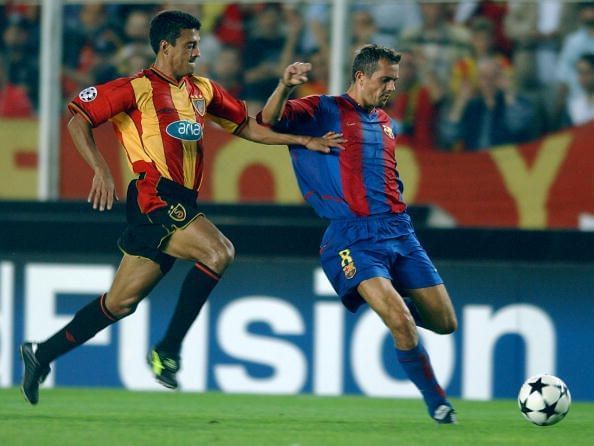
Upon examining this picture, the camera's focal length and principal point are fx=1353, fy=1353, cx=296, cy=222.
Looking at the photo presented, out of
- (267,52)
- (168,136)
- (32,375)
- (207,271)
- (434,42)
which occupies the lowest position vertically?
(32,375)

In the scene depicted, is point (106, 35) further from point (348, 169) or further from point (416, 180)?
point (348, 169)

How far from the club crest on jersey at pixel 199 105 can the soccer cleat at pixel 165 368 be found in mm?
1191

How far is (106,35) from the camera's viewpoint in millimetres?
10320

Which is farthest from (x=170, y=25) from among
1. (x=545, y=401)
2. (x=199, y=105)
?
(x=545, y=401)

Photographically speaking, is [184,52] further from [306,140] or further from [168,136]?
[306,140]

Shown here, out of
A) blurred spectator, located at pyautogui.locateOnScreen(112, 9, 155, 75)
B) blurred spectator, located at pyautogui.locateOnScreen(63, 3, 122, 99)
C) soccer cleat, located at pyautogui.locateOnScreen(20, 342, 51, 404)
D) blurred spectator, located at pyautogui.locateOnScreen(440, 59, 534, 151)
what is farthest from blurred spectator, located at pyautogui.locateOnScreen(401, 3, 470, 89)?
soccer cleat, located at pyautogui.locateOnScreen(20, 342, 51, 404)

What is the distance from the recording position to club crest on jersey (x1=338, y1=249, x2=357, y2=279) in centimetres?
638

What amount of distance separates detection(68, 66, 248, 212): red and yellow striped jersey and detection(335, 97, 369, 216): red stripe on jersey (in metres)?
0.71

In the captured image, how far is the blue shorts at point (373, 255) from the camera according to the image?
6408mm

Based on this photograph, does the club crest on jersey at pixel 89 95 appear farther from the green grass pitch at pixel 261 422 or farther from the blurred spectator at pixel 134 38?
the blurred spectator at pixel 134 38

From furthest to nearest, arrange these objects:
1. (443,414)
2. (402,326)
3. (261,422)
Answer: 1. (261,422)
2. (443,414)
3. (402,326)

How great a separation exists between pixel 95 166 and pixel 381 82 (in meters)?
1.43

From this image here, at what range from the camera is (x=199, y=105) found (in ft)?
21.8

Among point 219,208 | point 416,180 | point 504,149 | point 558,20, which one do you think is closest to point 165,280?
point 219,208
